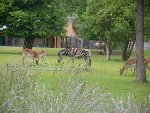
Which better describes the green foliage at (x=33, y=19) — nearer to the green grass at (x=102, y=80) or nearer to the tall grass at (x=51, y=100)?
the green grass at (x=102, y=80)

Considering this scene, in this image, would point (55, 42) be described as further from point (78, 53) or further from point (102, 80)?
point (102, 80)

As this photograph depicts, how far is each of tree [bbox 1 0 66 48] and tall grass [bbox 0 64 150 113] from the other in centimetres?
4049

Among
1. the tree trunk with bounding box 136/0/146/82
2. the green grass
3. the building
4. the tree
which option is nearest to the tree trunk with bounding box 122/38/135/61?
the tree

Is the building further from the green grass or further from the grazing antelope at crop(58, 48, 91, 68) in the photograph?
the green grass

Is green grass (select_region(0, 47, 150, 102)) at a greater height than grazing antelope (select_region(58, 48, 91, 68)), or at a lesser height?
lesser

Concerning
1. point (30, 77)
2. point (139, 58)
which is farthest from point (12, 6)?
point (30, 77)

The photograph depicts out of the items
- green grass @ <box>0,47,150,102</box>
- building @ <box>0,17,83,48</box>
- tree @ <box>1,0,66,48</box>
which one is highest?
tree @ <box>1,0,66,48</box>

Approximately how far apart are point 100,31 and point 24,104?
38572 millimetres

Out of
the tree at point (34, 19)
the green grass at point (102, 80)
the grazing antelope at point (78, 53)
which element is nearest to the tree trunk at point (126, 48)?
the tree at point (34, 19)

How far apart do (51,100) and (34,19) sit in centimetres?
4295

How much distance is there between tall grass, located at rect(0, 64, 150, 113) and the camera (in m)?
7.63

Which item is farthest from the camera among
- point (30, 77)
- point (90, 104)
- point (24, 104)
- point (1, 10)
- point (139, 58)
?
point (1, 10)

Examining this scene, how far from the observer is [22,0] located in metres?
50.8

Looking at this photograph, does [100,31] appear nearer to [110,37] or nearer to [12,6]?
[110,37]
